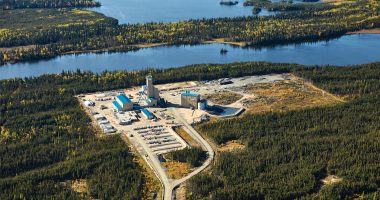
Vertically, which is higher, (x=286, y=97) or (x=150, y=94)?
(x=150, y=94)

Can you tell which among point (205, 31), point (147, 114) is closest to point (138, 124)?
point (147, 114)

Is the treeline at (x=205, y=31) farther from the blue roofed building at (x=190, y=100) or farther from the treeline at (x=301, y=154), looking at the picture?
the treeline at (x=301, y=154)

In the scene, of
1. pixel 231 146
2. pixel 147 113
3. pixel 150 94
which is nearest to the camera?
pixel 231 146

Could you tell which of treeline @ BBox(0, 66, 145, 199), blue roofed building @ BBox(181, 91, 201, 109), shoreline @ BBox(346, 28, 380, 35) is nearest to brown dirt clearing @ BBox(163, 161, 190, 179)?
treeline @ BBox(0, 66, 145, 199)

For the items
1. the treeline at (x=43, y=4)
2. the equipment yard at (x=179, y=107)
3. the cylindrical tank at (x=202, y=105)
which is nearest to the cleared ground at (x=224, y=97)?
the equipment yard at (x=179, y=107)

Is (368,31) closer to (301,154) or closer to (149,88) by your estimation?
(149,88)
